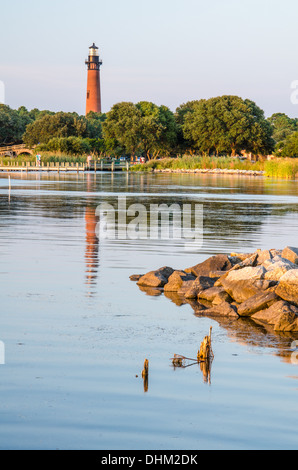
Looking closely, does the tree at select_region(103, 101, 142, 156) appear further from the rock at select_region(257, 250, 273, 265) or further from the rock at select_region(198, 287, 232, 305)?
the rock at select_region(198, 287, 232, 305)

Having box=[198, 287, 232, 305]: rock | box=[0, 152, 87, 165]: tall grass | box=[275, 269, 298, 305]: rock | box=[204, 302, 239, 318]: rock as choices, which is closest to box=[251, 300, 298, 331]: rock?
box=[275, 269, 298, 305]: rock

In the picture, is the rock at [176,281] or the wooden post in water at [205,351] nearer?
the wooden post in water at [205,351]

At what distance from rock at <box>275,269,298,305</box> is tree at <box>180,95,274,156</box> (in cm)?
9484

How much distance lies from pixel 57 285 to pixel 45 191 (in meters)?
35.4

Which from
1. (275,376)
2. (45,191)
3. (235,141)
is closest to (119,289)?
(275,376)

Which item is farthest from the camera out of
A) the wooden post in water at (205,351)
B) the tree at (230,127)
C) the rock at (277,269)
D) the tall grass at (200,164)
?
the tree at (230,127)

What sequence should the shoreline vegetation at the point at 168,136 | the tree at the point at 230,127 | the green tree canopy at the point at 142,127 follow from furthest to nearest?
the green tree canopy at the point at 142,127, the tree at the point at 230,127, the shoreline vegetation at the point at 168,136

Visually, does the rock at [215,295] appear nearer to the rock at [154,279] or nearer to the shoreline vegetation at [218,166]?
the rock at [154,279]

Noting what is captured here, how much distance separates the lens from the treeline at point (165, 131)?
10875 cm

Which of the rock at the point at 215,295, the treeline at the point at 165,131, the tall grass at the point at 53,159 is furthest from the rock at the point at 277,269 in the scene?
the tall grass at the point at 53,159

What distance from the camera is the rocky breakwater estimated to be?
12.6 m

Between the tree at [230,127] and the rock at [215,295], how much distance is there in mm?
93685

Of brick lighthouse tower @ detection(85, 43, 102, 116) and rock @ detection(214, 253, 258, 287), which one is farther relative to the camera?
brick lighthouse tower @ detection(85, 43, 102, 116)

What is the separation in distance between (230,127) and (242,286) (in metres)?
97.2
